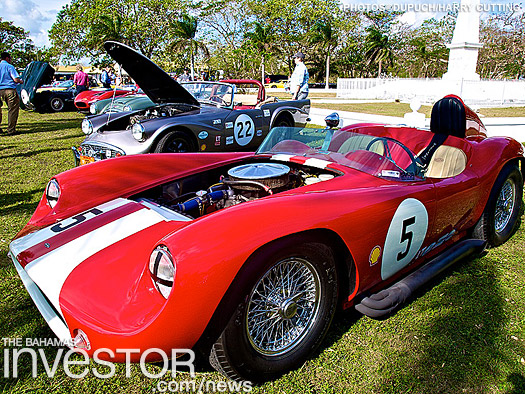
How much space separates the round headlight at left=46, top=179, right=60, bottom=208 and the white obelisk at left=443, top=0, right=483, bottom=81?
15423 mm

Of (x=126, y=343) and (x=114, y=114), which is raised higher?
(x=114, y=114)

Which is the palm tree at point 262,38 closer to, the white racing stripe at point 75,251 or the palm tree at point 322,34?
the palm tree at point 322,34

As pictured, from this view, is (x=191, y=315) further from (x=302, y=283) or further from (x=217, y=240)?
(x=302, y=283)

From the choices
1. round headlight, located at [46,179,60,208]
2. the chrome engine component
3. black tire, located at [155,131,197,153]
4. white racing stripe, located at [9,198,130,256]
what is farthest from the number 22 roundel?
black tire, located at [155,131,197,153]

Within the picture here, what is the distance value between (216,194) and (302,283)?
940 mm

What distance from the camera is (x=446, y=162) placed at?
2951mm

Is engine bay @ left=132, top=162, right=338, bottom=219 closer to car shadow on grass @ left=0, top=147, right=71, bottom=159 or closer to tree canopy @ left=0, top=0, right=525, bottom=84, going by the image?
car shadow on grass @ left=0, top=147, right=71, bottom=159

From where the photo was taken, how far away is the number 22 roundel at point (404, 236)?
6.93ft

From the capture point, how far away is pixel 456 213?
103 inches

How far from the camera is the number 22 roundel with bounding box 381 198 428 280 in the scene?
2.11 m

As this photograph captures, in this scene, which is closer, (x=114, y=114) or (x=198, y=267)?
(x=198, y=267)

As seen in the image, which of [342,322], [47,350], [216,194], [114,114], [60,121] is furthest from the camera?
[60,121]

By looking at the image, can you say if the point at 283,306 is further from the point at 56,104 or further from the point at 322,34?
the point at 322,34

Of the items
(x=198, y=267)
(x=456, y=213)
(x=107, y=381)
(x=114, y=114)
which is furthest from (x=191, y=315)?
(x=114, y=114)
